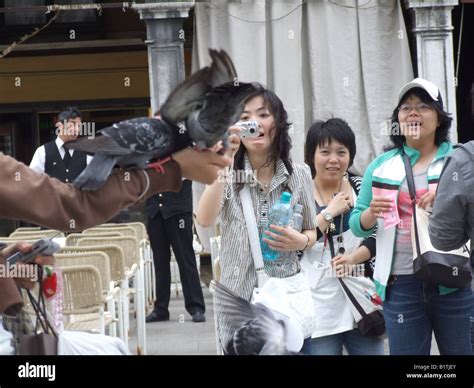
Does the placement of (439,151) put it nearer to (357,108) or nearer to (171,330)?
(171,330)

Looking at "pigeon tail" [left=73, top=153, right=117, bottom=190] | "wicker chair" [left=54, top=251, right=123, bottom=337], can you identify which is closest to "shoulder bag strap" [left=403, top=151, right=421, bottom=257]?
"pigeon tail" [left=73, top=153, right=117, bottom=190]

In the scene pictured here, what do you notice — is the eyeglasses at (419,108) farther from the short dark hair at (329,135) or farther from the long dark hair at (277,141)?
the long dark hair at (277,141)

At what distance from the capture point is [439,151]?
14.1ft

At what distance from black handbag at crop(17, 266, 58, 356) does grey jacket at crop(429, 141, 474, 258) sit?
1.61 m

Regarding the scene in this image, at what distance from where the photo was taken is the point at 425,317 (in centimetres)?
418

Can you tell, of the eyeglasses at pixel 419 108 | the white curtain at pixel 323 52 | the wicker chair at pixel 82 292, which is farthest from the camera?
the white curtain at pixel 323 52

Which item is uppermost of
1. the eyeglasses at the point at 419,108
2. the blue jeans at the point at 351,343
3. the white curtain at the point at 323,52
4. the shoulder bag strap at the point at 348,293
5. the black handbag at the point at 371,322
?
the white curtain at the point at 323,52

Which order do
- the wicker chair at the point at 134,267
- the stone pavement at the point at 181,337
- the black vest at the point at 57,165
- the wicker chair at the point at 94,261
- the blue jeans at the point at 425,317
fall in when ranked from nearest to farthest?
the blue jeans at the point at 425,317 → the wicker chair at the point at 94,261 → the wicker chair at the point at 134,267 → the stone pavement at the point at 181,337 → the black vest at the point at 57,165

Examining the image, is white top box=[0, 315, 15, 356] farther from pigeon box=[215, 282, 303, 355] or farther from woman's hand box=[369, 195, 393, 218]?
woman's hand box=[369, 195, 393, 218]

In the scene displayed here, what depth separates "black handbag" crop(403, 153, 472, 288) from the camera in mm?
4031

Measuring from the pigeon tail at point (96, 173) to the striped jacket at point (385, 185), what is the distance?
2289mm

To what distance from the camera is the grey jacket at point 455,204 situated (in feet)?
11.5

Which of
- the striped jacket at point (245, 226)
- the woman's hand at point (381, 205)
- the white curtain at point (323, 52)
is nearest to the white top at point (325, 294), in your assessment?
the woman's hand at point (381, 205)

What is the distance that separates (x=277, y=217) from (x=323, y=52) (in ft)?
20.4
